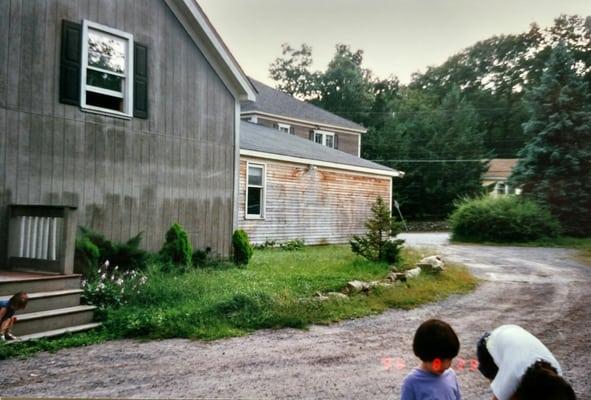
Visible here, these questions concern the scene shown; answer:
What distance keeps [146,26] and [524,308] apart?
839 cm

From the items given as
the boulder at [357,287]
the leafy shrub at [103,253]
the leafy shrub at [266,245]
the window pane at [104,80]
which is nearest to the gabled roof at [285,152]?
the leafy shrub at [266,245]

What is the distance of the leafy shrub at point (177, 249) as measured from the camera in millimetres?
9336

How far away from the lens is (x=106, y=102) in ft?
30.8

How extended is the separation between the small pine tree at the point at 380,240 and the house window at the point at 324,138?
864 inches

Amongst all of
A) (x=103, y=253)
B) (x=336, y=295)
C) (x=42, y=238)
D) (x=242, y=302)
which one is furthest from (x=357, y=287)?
(x=42, y=238)

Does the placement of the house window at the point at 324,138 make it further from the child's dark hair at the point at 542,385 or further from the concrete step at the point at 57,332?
the child's dark hair at the point at 542,385

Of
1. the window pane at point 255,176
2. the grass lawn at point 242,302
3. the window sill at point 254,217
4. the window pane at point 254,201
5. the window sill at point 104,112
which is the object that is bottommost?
the grass lawn at point 242,302

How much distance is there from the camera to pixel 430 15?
47.4 ft

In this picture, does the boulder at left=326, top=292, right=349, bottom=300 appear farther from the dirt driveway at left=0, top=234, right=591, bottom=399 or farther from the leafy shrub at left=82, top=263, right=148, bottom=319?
the leafy shrub at left=82, top=263, right=148, bottom=319

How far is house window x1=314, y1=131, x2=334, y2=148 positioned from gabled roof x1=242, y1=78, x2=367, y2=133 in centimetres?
68

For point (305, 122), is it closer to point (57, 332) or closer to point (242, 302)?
point (242, 302)

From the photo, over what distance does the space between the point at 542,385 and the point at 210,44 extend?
10098 mm

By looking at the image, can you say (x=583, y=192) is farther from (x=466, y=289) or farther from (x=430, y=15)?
(x=466, y=289)

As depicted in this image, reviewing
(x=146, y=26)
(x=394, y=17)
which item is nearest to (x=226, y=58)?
(x=146, y=26)
